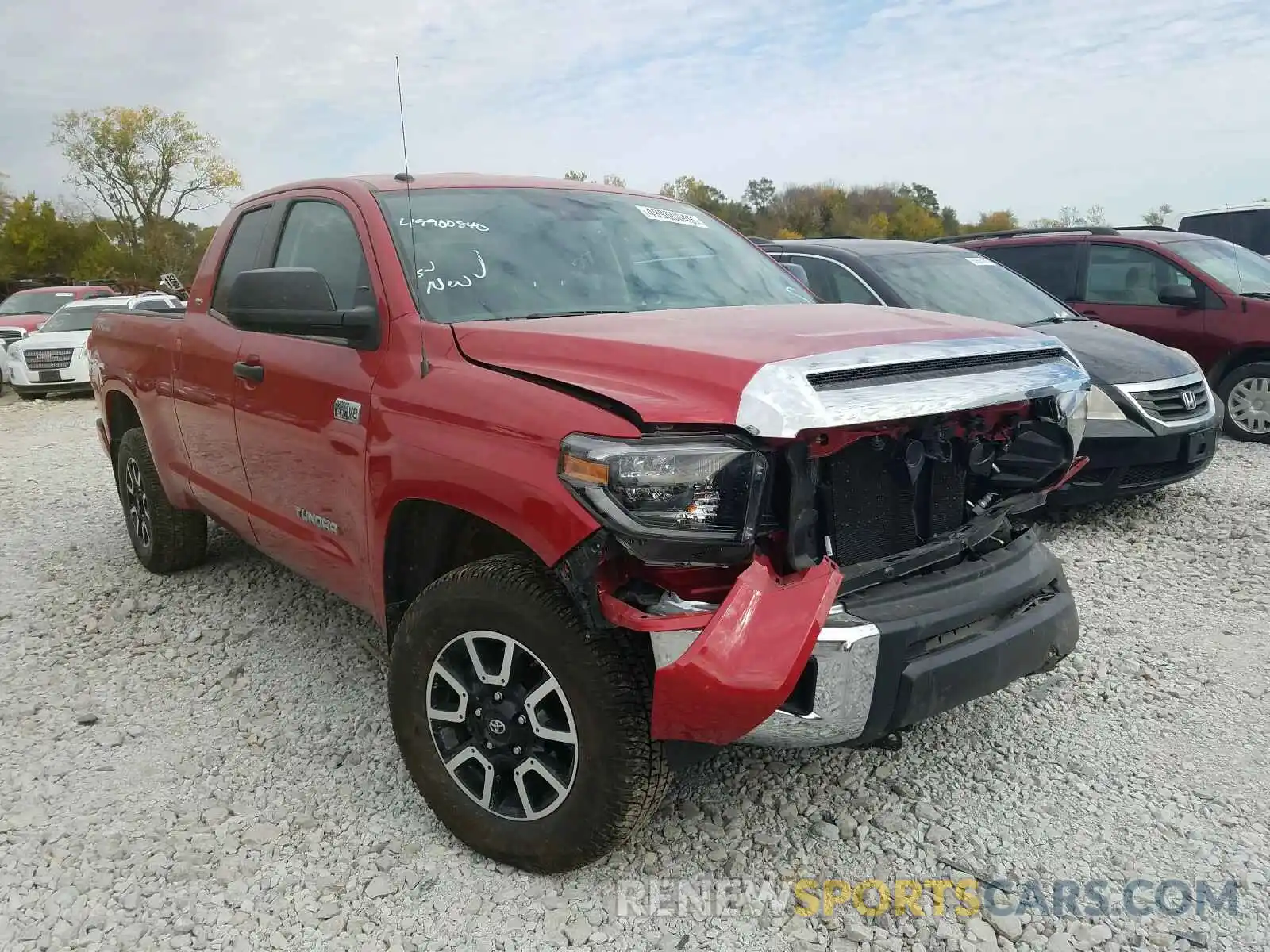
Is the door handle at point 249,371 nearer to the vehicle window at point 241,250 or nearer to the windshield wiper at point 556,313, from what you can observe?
the vehicle window at point 241,250

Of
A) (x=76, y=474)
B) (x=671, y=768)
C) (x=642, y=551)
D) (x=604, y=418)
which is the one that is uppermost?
(x=604, y=418)

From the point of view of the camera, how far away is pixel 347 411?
9.68 ft

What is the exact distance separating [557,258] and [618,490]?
136 centimetres

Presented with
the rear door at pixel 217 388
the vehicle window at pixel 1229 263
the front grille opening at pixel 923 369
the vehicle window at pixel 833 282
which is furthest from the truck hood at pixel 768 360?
the vehicle window at pixel 1229 263

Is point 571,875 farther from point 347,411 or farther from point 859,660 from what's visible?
point 347,411

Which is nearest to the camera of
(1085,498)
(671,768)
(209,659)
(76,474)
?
(671,768)

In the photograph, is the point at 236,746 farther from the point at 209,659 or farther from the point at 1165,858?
the point at 1165,858

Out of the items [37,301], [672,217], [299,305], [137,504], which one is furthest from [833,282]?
[37,301]

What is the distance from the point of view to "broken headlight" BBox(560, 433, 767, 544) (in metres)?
2.10

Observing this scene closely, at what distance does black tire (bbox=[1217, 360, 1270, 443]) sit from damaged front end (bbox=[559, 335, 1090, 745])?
20.1 ft

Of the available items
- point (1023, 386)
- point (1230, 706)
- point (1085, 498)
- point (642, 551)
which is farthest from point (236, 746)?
point (1085, 498)

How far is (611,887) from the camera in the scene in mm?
2516

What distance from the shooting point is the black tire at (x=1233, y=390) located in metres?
7.48

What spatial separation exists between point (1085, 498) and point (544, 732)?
4009 mm
